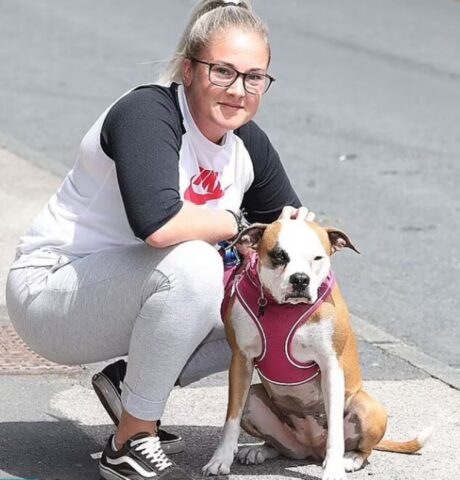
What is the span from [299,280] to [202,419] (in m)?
1.03

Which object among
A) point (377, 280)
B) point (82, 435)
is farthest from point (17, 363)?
point (377, 280)

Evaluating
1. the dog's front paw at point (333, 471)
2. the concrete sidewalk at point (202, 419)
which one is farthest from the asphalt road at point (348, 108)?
the dog's front paw at point (333, 471)

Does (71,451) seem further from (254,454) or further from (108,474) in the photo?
(254,454)

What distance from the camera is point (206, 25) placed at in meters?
4.13

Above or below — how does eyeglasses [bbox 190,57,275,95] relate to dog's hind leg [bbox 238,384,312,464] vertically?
Result: above

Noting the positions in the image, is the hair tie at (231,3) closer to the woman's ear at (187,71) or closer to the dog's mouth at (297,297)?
the woman's ear at (187,71)

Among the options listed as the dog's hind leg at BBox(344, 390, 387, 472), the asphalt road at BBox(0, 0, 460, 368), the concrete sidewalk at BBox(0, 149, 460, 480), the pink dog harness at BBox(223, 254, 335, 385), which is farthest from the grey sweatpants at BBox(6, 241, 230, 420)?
the asphalt road at BBox(0, 0, 460, 368)

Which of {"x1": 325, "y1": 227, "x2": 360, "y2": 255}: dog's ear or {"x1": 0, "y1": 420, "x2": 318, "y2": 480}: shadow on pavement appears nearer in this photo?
{"x1": 325, "y1": 227, "x2": 360, "y2": 255}: dog's ear

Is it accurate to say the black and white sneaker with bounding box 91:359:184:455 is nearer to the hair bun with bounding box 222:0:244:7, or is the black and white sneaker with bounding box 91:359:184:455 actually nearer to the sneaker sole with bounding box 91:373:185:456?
the sneaker sole with bounding box 91:373:185:456

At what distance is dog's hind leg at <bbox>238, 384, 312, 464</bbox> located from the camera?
4.22m

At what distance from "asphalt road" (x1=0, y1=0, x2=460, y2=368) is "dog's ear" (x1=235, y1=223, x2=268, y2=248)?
1522 millimetres

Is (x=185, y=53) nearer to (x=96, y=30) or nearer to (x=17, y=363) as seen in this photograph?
(x=17, y=363)

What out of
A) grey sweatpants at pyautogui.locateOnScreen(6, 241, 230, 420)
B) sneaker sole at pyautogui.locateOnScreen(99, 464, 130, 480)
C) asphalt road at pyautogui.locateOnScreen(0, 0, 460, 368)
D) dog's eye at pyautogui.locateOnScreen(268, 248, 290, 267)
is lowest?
asphalt road at pyautogui.locateOnScreen(0, 0, 460, 368)

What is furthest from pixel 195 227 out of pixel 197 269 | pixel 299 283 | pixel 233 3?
pixel 233 3
